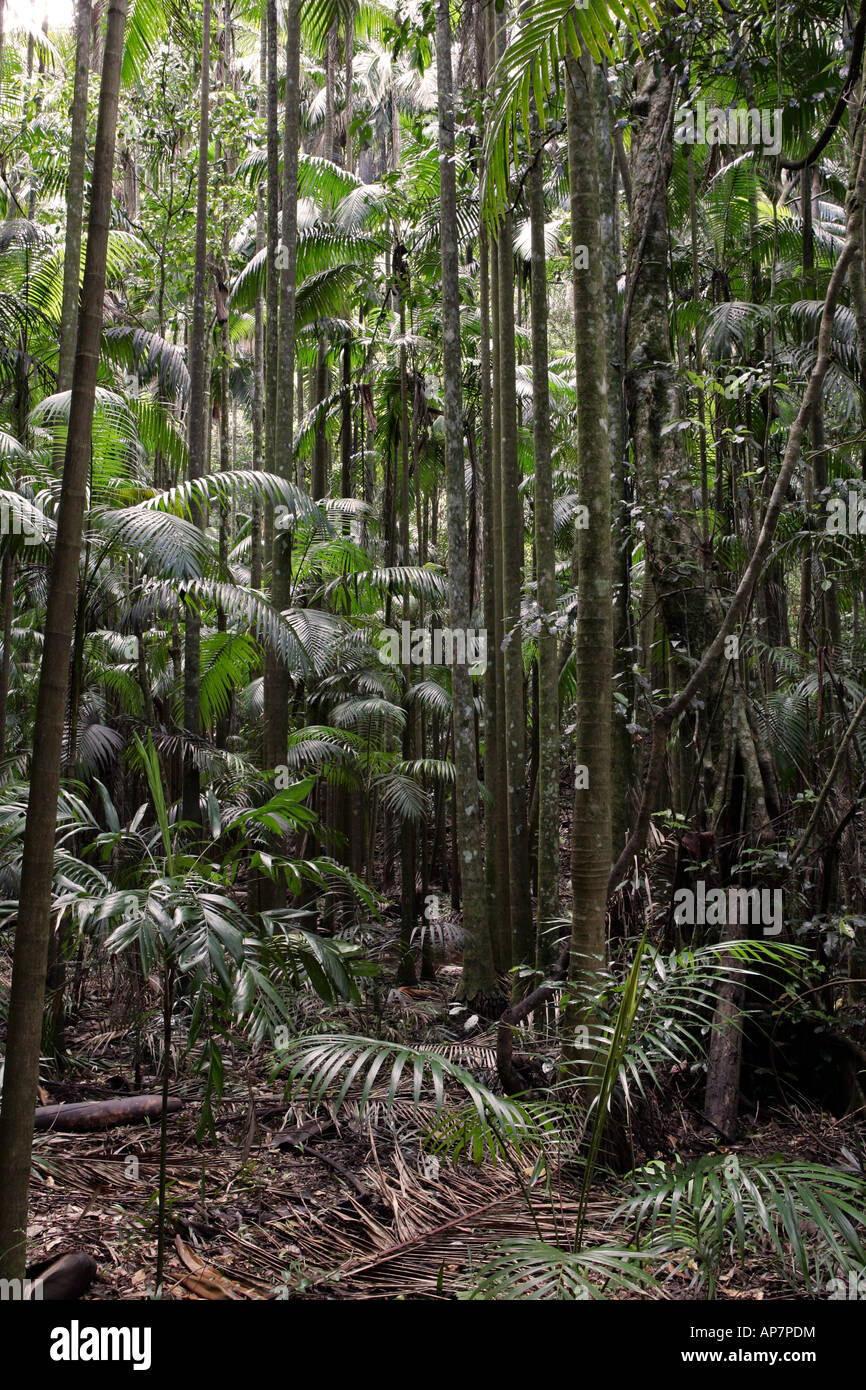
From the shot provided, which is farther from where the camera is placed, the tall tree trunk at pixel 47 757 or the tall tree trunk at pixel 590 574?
the tall tree trunk at pixel 590 574

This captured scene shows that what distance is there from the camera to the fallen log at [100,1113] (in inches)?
168

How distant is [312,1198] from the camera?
3.87 m

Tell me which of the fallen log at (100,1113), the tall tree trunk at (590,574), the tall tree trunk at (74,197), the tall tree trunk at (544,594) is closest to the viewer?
the tall tree trunk at (590,574)

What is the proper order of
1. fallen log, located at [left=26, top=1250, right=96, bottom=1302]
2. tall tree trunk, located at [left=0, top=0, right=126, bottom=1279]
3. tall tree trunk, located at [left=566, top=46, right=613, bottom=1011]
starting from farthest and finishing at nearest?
tall tree trunk, located at [left=566, top=46, right=613, bottom=1011] → fallen log, located at [left=26, top=1250, right=96, bottom=1302] → tall tree trunk, located at [left=0, top=0, right=126, bottom=1279]

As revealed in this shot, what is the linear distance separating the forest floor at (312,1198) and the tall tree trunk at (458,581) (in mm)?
1436

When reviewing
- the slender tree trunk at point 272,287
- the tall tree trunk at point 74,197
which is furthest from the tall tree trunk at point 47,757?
the slender tree trunk at point 272,287

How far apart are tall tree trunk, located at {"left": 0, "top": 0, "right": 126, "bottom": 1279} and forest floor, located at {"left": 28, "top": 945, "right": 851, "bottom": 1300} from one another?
3.05 ft

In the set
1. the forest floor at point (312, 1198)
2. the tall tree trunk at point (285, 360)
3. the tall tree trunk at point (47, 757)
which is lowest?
the forest floor at point (312, 1198)

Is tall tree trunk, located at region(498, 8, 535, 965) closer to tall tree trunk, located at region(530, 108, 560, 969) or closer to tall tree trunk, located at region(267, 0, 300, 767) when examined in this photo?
tall tree trunk, located at region(530, 108, 560, 969)

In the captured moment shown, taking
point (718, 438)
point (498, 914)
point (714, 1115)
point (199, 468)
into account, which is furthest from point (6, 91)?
point (714, 1115)

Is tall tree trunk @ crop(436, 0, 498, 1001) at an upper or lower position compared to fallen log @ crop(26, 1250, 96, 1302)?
upper

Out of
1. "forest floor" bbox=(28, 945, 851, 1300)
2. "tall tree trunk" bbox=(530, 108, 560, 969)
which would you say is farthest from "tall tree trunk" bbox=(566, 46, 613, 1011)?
"tall tree trunk" bbox=(530, 108, 560, 969)

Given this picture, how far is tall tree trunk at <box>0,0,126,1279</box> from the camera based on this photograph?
7.26 feet

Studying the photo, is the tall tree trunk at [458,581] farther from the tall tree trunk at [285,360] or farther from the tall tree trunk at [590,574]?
the tall tree trunk at [590,574]
